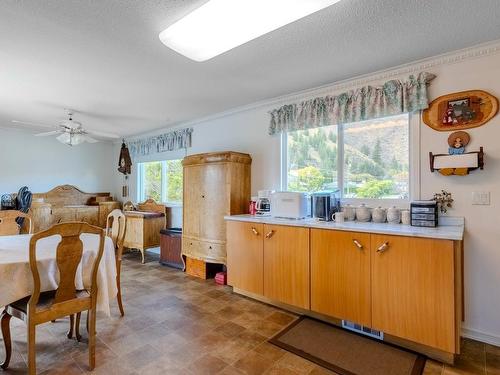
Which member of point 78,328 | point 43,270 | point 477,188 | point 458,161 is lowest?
point 78,328

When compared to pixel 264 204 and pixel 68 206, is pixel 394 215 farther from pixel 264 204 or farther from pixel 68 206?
pixel 68 206

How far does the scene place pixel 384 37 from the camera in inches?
83.0

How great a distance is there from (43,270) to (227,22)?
2.03 meters

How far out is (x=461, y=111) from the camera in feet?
7.61

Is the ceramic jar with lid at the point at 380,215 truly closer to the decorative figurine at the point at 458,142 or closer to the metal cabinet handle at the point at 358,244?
the metal cabinet handle at the point at 358,244

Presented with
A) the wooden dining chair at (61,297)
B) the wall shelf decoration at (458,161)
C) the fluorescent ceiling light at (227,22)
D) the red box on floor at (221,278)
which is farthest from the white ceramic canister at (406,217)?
the wooden dining chair at (61,297)

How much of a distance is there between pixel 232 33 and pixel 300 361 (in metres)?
2.31

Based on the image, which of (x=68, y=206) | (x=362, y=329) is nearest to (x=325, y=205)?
(x=362, y=329)

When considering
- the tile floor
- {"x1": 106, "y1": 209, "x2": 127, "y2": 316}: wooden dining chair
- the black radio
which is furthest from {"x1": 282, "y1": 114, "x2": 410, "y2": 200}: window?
{"x1": 106, "y1": 209, "x2": 127, "y2": 316}: wooden dining chair

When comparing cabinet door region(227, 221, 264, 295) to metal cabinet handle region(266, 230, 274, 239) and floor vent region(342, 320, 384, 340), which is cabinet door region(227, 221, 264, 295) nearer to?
metal cabinet handle region(266, 230, 274, 239)

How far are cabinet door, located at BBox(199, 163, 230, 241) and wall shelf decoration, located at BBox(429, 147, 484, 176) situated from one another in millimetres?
2202

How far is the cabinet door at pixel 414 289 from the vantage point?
6.16 feet

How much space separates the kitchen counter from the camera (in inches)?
75.2

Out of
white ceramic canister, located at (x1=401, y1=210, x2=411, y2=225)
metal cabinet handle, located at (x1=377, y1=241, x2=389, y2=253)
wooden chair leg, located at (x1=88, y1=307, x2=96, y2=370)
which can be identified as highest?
white ceramic canister, located at (x1=401, y1=210, x2=411, y2=225)
